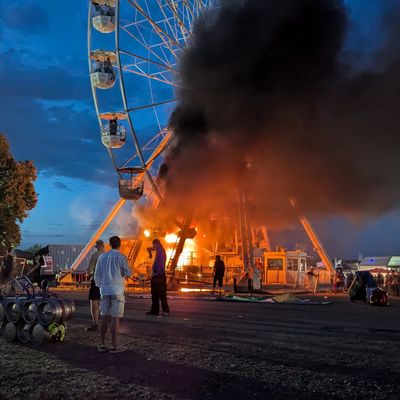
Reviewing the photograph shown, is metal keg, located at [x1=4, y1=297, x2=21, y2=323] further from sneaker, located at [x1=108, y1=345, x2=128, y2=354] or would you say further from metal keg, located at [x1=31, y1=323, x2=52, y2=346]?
sneaker, located at [x1=108, y1=345, x2=128, y2=354]

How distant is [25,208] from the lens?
29250 millimetres

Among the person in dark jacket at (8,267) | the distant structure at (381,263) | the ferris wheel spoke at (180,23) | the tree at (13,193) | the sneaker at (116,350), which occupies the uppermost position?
the ferris wheel spoke at (180,23)

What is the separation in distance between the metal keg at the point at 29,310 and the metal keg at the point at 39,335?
6.4 inches

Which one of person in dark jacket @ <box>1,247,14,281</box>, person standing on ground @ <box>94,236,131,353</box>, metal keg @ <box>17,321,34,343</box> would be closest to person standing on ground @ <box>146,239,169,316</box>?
metal keg @ <box>17,321,34,343</box>

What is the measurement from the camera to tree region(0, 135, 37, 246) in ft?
94.0

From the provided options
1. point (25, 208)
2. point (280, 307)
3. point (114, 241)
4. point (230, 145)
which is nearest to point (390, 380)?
point (114, 241)

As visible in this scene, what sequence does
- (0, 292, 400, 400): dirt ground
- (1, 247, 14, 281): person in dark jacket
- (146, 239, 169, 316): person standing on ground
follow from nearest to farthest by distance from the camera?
(0, 292, 400, 400): dirt ground → (146, 239, 169, 316): person standing on ground → (1, 247, 14, 281): person in dark jacket

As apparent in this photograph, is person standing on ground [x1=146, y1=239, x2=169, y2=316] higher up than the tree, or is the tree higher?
the tree

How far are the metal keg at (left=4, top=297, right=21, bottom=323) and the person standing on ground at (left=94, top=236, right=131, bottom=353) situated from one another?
1371mm

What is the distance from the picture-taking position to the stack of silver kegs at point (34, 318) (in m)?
6.74

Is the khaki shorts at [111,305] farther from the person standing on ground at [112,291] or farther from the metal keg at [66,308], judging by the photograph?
the metal keg at [66,308]

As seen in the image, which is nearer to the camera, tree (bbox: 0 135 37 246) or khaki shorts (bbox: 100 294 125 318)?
khaki shorts (bbox: 100 294 125 318)

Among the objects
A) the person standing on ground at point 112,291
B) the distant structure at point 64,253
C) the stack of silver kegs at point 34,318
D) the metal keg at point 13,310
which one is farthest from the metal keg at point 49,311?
the distant structure at point 64,253

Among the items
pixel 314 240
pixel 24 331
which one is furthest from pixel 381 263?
pixel 24 331
